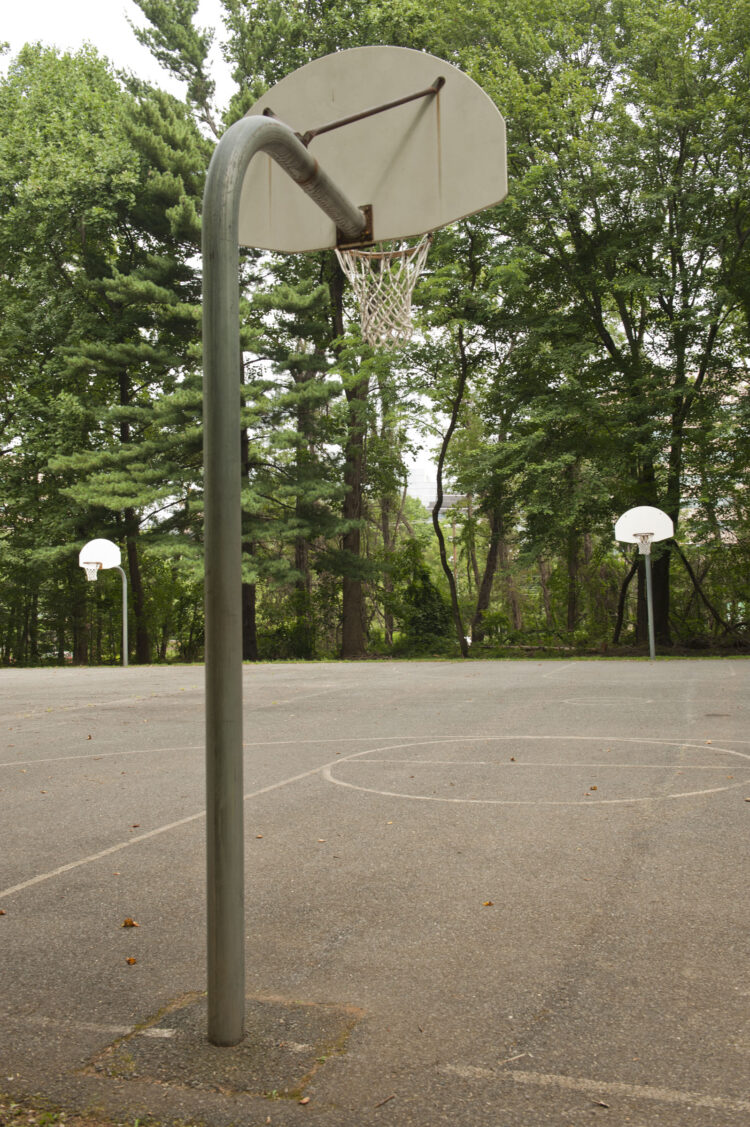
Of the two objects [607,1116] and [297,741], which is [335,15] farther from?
[607,1116]

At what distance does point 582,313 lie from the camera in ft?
70.0

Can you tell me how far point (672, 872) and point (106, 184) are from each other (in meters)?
23.6

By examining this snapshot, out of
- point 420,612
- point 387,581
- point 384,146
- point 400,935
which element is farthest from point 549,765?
point 387,581

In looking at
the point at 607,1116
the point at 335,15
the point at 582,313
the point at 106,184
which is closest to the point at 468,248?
the point at 582,313

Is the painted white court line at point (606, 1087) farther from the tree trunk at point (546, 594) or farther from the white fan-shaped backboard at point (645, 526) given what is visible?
the tree trunk at point (546, 594)

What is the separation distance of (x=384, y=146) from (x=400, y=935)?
3.05 meters

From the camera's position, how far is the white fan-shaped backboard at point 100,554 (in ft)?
67.3

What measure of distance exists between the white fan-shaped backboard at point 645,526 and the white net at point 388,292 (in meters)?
12.8

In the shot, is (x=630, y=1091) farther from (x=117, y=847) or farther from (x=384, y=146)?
(x=384, y=146)

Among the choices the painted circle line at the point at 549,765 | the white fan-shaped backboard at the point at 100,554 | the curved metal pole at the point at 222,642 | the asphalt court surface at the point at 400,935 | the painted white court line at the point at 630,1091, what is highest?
the white fan-shaped backboard at the point at 100,554

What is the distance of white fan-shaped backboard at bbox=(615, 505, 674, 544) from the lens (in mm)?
17719

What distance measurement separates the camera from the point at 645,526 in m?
17.8

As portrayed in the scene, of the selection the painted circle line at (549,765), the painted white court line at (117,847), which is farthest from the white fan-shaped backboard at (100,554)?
the painted white court line at (117,847)

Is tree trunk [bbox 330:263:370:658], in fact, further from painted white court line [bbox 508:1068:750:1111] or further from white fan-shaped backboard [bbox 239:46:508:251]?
painted white court line [bbox 508:1068:750:1111]
